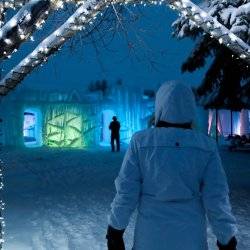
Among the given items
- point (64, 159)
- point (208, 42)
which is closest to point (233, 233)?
point (208, 42)

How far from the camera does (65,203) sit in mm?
9281

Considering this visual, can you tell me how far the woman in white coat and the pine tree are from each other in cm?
405

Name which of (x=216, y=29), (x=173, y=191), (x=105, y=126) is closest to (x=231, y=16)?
(x=216, y=29)

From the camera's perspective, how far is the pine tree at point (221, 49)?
905 centimetres

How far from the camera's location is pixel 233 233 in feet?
10.1

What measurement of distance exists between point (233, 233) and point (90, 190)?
313 inches

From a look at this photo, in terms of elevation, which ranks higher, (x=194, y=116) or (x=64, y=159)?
(x=194, y=116)

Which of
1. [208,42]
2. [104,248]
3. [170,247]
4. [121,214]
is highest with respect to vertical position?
[208,42]

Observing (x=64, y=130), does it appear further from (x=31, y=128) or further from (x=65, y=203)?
(x=65, y=203)

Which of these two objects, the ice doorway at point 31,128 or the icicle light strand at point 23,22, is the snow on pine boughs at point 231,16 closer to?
the icicle light strand at point 23,22

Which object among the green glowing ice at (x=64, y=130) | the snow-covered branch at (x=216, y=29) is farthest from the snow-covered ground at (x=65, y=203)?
the green glowing ice at (x=64, y=130)

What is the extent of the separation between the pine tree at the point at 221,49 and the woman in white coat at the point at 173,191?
4.05m

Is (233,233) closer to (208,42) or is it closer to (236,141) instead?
(208,42)

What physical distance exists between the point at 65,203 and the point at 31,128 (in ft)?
65.8
